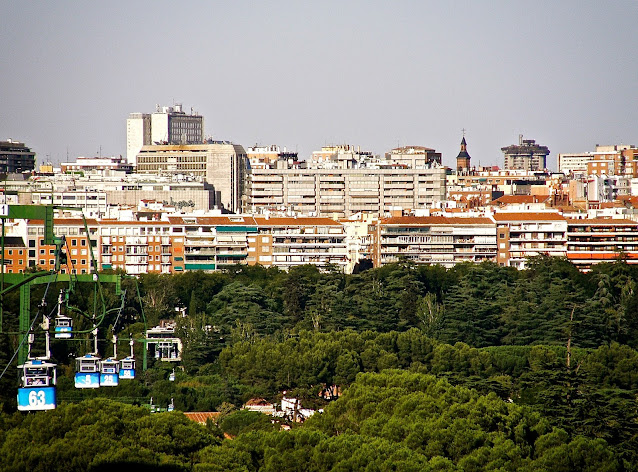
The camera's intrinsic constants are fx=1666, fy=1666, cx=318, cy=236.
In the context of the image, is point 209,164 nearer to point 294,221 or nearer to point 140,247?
point 294,221

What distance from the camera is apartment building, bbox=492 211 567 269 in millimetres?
110625

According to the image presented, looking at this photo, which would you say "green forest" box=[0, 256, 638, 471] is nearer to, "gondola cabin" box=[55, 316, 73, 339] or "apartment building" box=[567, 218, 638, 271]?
"gondola cabin" box=[55, 316, 73, 339]

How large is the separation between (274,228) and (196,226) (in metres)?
5.64

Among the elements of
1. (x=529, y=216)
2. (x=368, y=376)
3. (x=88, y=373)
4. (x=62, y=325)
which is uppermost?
(x=529, y=216)

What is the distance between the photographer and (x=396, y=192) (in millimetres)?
149625

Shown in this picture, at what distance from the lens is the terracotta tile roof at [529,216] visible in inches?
4397

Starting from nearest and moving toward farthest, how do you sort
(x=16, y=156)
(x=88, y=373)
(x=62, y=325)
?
(x=88, y=373) < (x=62, y=325) < (x=16, y=156)

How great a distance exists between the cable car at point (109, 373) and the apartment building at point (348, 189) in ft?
382

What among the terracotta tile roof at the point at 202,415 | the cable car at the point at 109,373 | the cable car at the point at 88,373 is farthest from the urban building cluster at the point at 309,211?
the cable car at the point at 88,373

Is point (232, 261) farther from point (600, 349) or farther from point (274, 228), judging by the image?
point (600, 349)

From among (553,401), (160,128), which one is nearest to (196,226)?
(553,401)

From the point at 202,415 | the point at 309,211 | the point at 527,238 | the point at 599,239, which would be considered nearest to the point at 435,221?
the point at 527,238

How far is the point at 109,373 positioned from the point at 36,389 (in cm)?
731

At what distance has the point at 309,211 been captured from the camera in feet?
488
